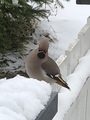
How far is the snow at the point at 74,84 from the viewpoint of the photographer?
2.21 metres

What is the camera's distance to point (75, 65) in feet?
9.91

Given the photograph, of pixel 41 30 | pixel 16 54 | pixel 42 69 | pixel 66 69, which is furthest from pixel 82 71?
pixel 41 30

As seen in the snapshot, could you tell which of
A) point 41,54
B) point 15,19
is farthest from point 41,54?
point 15,19

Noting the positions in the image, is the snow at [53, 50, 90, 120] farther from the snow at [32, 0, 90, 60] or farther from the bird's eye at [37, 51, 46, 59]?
the snow at [32, 0, 90, 60]

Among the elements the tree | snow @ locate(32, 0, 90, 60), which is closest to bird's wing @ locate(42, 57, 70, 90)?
the tree

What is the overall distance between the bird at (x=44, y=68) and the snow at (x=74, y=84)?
7cm

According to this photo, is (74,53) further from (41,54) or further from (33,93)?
(33,93)

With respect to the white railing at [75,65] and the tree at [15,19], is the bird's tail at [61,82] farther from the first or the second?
the tree at [15,19]

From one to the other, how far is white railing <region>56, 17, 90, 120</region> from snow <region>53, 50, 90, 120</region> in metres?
0.03

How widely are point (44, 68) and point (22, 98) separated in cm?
144

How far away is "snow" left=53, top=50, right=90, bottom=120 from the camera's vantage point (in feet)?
7.27

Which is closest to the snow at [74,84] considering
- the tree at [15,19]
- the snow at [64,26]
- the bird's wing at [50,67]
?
the bird's wing at [50,67]

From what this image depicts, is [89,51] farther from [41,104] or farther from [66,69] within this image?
[41,104]

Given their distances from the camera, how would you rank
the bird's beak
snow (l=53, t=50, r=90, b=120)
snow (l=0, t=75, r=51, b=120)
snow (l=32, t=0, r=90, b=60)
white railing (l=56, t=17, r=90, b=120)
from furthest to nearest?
1. snow (l=32, t=0, r=90, b=60)
2. white railing (l=56, t=17, r=90, b=120)
3. the bird's beak
4. snow (l=53, t=50, r=90, b=120)
5. snow (l=0, t=75, r=51, b=120)
